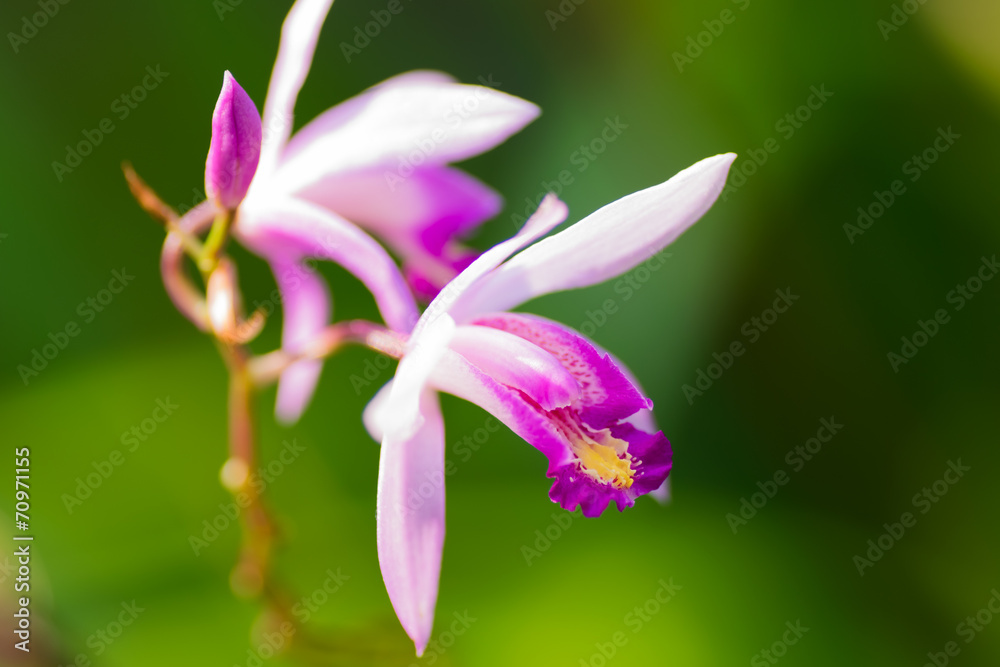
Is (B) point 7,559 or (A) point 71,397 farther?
(A) point 71,397

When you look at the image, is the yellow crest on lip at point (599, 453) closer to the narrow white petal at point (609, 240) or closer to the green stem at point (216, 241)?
the narrow white petal at point (609, 240)

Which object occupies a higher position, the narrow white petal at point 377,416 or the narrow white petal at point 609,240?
the narrow white petal at point 609,240

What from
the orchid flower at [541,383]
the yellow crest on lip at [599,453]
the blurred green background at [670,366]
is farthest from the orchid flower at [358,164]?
the blurred green background at [670,366]

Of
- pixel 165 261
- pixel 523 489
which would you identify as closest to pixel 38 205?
pixel 165 261

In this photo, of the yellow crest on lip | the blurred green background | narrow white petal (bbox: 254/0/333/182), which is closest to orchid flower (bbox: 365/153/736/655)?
the yellow crest on lip

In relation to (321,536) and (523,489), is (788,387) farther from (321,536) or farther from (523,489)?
(321,536)

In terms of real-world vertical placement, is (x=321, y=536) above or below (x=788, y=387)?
below
